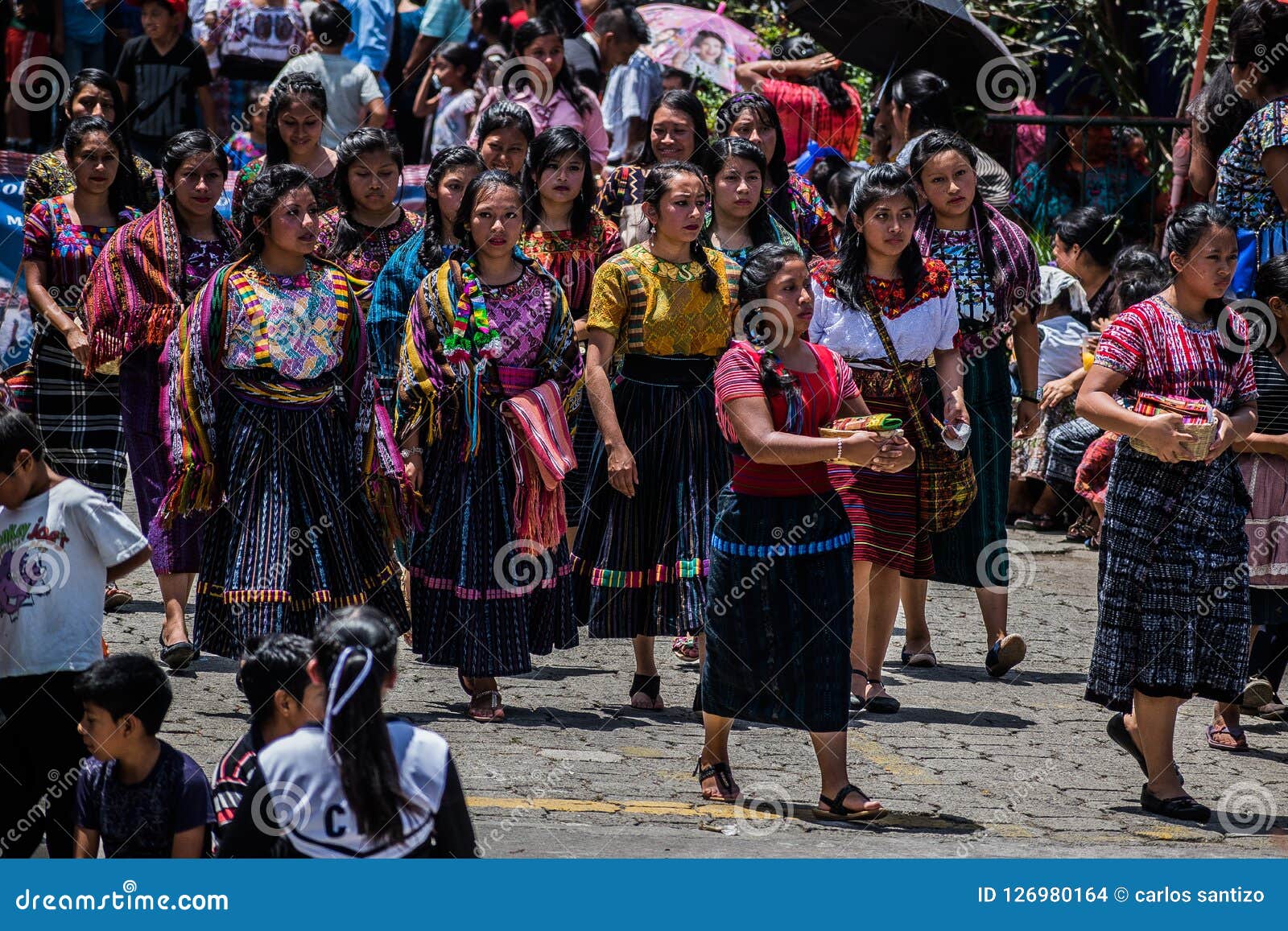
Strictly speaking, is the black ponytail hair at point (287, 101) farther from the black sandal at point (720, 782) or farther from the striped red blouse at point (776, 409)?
the black sandal at point (720, 782)

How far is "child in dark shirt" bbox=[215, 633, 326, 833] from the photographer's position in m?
4.10

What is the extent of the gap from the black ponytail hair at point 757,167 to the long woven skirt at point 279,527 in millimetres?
1723

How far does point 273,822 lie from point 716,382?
2398 millimetres

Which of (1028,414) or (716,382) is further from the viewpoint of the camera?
(1028,414)

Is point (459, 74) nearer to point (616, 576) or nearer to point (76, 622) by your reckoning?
point (616, 576)

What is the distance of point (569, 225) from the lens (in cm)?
753

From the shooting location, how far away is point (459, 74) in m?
12.3

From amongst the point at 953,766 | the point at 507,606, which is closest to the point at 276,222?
the point at 507,606

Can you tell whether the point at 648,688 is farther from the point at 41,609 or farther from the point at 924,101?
the point at 924,101

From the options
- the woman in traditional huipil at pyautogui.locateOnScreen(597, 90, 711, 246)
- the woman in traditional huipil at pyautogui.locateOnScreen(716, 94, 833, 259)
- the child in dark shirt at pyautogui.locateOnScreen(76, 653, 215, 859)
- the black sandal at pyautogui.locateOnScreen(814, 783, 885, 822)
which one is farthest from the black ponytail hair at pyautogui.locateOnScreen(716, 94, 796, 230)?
the child in dark shirt at pyautogui.locateOnScreen(76, 653, 215, 859)

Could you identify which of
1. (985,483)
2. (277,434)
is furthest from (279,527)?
(985,483)

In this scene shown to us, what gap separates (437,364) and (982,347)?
7.46ft
